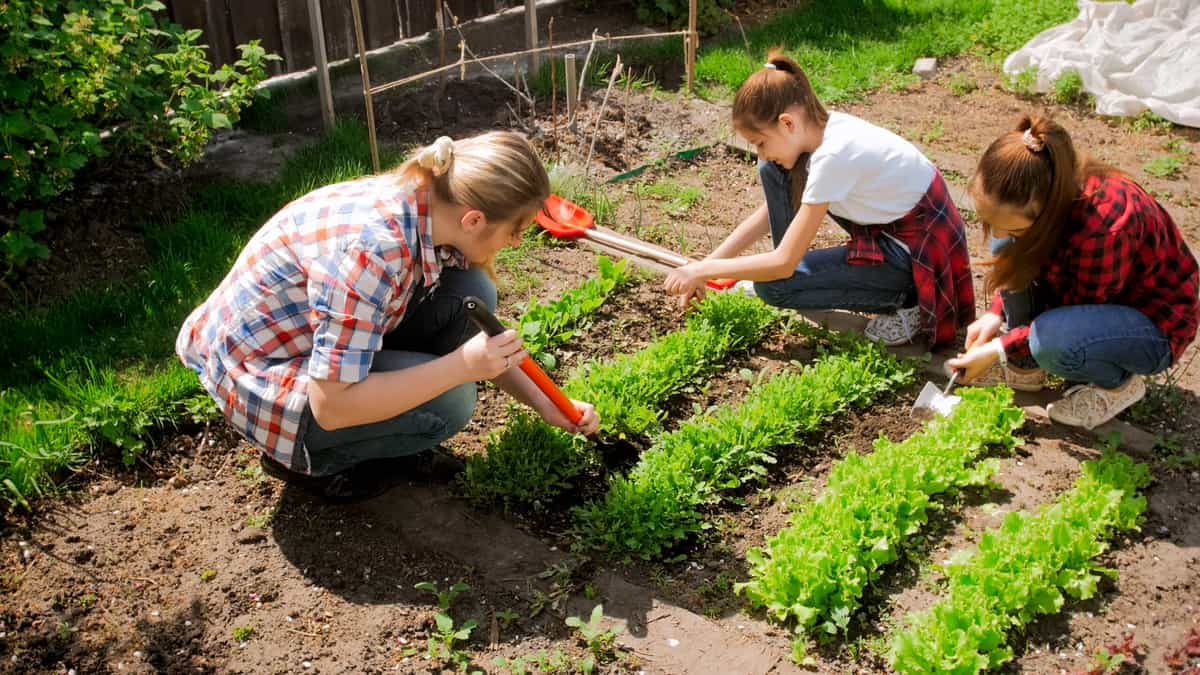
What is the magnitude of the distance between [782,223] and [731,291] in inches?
14.8

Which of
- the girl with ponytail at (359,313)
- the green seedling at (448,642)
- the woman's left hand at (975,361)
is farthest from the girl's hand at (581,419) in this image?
the woman's left hand at (975,361)

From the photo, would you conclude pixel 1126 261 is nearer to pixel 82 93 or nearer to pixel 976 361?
pixel 976 361

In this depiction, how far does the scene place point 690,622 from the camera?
9.62ft

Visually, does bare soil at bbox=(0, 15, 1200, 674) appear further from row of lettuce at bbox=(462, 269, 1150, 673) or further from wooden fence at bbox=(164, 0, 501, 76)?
wooden fence at bbox=(164, 0, 501, 76)

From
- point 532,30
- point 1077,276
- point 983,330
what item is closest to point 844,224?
point 983,330

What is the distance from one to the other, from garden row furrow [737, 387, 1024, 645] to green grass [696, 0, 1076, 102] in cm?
376

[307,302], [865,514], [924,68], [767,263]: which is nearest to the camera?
[307,302]

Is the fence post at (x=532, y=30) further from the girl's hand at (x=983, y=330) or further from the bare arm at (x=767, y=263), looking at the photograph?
the girl's hand at (x=983, y=330)

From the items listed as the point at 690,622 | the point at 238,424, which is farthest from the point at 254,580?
the point at 690,622

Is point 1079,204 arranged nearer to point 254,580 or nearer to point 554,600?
point 554,600

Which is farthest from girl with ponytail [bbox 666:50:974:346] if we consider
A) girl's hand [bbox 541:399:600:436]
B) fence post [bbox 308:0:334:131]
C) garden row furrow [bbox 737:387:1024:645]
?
fence post [bbox 308:0:334:131]

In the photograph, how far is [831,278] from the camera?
13.8 feet

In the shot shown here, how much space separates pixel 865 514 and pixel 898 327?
1.34m

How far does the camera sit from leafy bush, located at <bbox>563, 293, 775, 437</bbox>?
3.62m
